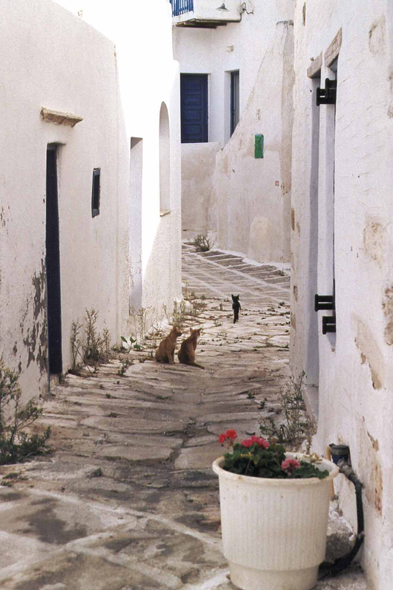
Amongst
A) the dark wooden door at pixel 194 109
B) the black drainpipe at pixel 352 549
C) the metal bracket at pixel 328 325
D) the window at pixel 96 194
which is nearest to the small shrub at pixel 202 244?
the dark wooden door at pixel 194 109

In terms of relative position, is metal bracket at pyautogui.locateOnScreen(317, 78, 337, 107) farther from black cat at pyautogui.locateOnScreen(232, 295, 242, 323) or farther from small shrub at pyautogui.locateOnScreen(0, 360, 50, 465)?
black cat at pyautogui.locateOnScreen(232, 295, 242, 323)

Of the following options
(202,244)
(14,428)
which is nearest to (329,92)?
(14,428)

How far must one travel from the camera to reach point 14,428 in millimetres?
5367

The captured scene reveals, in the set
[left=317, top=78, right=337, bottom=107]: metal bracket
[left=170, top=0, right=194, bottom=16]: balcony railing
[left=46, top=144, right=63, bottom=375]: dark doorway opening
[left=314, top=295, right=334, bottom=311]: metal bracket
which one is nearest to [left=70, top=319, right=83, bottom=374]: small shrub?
[left=46, top=144, right=63, bottom=375]: dark doorway opening

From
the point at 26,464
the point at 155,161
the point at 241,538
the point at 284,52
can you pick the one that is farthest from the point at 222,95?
the point at 241,538

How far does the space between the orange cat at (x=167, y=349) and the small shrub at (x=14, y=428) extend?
2.81 m

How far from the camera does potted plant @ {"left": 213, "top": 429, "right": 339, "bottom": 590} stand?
336 cm

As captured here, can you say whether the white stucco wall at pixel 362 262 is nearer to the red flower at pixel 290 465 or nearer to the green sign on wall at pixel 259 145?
the red flower at pixel 290 465

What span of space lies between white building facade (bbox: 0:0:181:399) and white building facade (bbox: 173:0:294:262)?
5.13m

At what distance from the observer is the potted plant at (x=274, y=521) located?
11.0 ft

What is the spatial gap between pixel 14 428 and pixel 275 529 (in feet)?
8.03

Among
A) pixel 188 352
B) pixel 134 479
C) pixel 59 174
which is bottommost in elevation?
pixel 134 479

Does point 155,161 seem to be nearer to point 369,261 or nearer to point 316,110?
point 316,110

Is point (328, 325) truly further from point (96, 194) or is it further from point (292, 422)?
point (96, 194)
